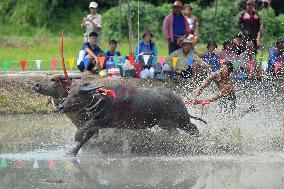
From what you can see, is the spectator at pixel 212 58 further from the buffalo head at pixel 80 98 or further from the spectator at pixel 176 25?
the buffalo head at pixel 80 98

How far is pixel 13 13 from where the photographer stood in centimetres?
3441

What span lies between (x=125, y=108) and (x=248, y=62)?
6.14 metres

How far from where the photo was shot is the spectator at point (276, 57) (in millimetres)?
18484

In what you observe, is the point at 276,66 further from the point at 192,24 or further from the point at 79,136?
the point at 79,136

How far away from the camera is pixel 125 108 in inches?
502

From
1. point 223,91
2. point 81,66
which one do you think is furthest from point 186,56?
point 223,91

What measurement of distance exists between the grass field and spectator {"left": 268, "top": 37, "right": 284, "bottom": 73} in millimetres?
2115

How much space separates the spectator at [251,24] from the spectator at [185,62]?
1.33 meters

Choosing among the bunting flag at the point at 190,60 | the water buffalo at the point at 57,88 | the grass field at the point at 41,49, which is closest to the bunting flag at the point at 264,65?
the bunting flag at the point at 190,60

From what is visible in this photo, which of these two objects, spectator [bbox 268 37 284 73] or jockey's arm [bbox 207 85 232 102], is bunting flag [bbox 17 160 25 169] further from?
spectator [bbox 268 37 284 73]

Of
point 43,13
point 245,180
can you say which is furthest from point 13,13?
point 245,180

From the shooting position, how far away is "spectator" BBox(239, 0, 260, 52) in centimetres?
1900

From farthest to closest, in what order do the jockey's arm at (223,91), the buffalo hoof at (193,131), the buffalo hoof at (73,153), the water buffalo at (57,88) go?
the jockey's arm at (223,91)
the buffalo hoof at (193,131)
the water buffalo at (57,88)
the buffalo hoof at (73,153)

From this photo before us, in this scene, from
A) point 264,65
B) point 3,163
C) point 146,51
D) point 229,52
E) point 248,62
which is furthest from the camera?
point 146,51
